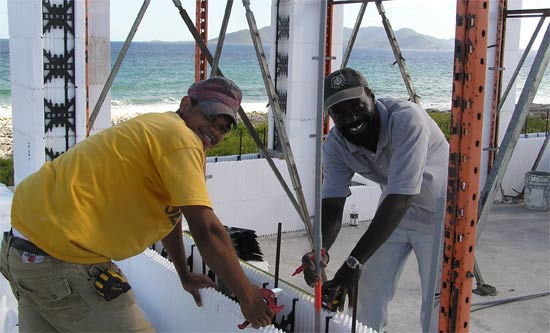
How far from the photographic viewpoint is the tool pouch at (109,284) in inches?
99.3

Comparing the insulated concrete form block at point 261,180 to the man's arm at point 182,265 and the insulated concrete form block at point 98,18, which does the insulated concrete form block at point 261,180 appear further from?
the man's arm at point 182,265

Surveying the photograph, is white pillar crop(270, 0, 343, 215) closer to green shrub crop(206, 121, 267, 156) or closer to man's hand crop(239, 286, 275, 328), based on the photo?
man's hand crop(239, 286, 275, 328)

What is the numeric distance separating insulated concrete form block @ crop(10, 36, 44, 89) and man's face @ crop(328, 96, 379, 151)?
3.36 metres

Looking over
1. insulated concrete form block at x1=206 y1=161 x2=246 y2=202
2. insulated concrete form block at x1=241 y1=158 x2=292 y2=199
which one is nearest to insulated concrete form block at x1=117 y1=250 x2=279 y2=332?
insulated concrete form block at x1=206 y1=161 x2=246 y2=202

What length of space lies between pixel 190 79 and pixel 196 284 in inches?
1950

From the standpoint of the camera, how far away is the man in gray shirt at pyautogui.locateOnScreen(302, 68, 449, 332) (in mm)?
2912

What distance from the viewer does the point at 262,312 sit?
2.49 meters

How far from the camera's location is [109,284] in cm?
253

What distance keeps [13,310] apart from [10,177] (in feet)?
42.9

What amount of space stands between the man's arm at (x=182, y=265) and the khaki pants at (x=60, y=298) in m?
0.41

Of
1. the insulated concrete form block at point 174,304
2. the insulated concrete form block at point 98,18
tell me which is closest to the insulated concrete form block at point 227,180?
the insulated concrete form block at point 98,18

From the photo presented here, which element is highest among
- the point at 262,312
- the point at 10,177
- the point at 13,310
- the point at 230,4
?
the point at 230,4

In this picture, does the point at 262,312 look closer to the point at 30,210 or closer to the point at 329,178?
the point at 30,210

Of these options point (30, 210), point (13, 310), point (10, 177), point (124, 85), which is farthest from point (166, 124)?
point (124, 85)
